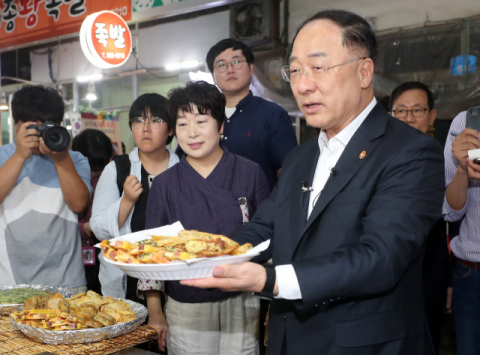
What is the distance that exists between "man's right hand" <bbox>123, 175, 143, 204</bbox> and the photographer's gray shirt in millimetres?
327

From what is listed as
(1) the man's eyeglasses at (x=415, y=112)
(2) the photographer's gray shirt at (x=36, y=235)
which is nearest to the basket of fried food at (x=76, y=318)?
(2) the photographer's gray shirt at (x=36, y=235)

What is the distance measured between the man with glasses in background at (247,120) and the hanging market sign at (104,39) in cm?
315

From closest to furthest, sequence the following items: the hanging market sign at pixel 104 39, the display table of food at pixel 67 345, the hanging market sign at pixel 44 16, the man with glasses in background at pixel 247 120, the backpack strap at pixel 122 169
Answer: the display table of food at pixel 67 345 → the backpack strap at pixel 122 169 → the man with glasses in background at pixel 247 120 → the hanging market sign at pixel 104 39 → the hanging market sign at pixel 44 16

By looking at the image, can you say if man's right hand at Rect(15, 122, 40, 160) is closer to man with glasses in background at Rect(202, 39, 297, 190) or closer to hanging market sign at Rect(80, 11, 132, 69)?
man with glasses in background at Rect(202, 39, 297, 190)

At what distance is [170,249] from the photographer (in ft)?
4.05

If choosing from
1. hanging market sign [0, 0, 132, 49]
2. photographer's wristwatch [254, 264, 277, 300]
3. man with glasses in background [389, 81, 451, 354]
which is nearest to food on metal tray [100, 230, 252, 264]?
photographer's wristwatch [254, 264, 277, 300]

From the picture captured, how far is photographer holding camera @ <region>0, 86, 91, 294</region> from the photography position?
6.84ft

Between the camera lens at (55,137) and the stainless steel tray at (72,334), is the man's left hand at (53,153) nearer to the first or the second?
the camera lens at (55,137)

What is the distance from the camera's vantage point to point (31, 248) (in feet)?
6.93

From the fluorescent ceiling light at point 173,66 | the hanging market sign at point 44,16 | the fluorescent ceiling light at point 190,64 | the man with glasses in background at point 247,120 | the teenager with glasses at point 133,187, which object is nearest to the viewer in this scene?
the teenager with glasses at point 133,187

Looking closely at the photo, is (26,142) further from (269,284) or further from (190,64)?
(190,64)

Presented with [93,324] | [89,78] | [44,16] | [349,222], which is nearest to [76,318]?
[93,324]

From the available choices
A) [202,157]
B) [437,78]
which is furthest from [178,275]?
[437,78]

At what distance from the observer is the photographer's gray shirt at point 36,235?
2.12 metres
